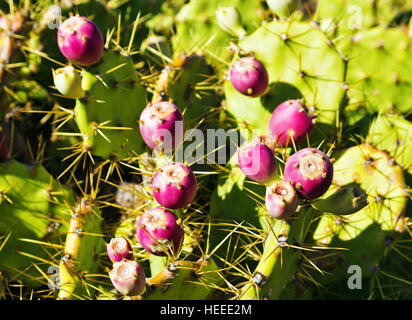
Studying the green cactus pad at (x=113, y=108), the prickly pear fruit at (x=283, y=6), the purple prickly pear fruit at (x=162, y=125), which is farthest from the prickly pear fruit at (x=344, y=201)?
the prickly pear fruit at (x=283, y=6)

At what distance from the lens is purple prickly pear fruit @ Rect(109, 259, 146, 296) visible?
3.37 feet

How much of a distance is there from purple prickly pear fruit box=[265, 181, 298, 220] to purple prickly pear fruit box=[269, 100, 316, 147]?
0.32 meters

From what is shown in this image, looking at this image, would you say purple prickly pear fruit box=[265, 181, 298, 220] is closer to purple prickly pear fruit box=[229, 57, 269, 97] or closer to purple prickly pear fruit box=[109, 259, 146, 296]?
purple prickly pear fruit box=[109, 259, 146, 296]

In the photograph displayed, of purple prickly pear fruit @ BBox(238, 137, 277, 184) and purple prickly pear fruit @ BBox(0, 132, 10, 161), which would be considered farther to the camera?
purple prickly pear fruit @ BBox(0, 132, 10, 161)

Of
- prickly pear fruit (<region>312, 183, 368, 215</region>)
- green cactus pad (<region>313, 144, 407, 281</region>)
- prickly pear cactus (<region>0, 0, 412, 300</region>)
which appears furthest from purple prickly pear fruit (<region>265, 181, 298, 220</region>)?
green cactus pad (<region>313, 144, 407, 281</region>)

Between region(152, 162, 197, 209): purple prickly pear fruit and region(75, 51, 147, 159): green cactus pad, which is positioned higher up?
region(75, 51, 147, 159): green cactus pad

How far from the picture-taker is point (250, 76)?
140 cm

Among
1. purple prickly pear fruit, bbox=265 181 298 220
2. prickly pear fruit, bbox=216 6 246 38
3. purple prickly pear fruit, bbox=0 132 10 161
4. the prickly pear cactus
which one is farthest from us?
prickly pear fruit, bbox=216 6 246 38

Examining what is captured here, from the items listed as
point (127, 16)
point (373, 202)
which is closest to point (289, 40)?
point (373, 202)

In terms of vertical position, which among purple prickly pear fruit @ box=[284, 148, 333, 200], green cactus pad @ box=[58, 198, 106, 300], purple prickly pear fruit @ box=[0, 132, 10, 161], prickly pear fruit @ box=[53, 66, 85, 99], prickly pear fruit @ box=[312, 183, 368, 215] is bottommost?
green cactus pad @ box=[58, 198, 106, 300]

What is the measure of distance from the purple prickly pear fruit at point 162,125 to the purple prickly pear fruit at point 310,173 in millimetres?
360

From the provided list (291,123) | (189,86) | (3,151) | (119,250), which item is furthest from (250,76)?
(3,151)

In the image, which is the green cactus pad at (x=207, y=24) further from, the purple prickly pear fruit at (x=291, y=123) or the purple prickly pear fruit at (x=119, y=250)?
the purple prickly pear fruit at (x=119, y=250)

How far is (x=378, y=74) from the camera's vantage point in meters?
1.77
